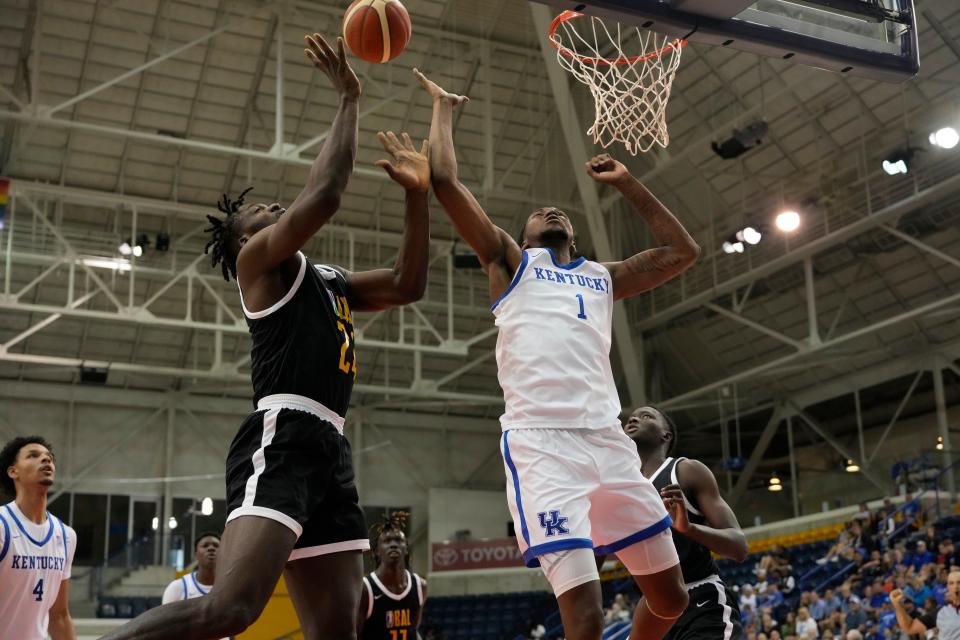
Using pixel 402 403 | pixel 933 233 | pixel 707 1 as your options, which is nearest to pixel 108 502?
pixel 402 403

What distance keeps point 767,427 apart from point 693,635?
84.5 ft

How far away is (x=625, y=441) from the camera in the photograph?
564 cm

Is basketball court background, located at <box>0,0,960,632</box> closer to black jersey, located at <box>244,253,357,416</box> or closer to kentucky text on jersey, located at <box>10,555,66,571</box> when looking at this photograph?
kentucky text on jersey, located at <box>10,555,66,571</box>

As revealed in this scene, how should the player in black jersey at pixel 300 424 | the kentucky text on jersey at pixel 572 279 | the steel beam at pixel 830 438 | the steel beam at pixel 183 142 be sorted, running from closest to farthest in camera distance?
1. the player in black jersey at pixel 300 424
2. the kentucky text on jersey at pixel 572 279
3. the steel beam at pixel 183 142
4. the steel beam at pixel 830 438

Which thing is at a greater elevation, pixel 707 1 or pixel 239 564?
pixel 707 1

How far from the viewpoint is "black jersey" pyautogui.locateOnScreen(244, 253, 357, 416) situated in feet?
16.2

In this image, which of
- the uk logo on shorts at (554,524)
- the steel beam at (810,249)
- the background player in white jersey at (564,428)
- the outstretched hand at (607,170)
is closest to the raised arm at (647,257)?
the outstretched hand at (607,170)

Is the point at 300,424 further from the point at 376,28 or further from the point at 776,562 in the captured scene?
the point at 776,562

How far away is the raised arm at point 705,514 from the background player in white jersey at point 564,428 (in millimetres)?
472

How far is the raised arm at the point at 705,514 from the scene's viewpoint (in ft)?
20.4

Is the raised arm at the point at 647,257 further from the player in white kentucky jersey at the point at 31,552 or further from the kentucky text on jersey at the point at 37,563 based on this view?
the kentucky text on jersey at the point at 37,563

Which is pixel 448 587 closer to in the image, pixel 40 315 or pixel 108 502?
pixel 108 502

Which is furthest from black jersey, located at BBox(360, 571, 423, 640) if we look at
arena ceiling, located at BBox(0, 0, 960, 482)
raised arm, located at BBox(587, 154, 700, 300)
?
arena ceiling, located at BBox(0, 0, 960, 482)

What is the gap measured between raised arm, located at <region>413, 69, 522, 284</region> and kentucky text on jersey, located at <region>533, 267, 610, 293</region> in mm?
135
